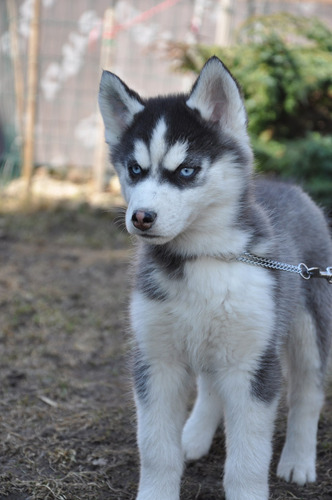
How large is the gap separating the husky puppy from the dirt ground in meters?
0.42

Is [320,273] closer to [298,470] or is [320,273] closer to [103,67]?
[298,470]

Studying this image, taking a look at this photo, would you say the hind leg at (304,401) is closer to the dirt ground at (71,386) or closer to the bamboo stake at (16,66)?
the dirt ground at (71,386)

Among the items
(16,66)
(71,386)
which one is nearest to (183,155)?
(71,386)

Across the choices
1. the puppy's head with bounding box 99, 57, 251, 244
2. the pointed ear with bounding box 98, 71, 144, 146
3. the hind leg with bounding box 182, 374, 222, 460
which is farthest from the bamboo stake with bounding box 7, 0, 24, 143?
the puppy's head with bounding box 99, 57, 251, 244

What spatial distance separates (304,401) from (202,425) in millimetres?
585

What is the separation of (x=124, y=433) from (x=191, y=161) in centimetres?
176

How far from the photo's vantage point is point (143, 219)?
2395 mm

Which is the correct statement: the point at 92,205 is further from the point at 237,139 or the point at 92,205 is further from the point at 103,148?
the point at 237,139

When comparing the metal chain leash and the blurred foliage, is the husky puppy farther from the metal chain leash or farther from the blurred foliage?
the blurred foliage

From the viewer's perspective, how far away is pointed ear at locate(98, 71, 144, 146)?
2822mm

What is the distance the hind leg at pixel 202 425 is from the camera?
3.40 metres

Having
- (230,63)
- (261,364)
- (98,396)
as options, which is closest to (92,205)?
(230,63)

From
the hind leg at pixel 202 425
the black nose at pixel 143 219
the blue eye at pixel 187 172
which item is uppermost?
the blue eye at pixel 187 172

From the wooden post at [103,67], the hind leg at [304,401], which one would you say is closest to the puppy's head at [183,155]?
the hind leg at [304,401]
